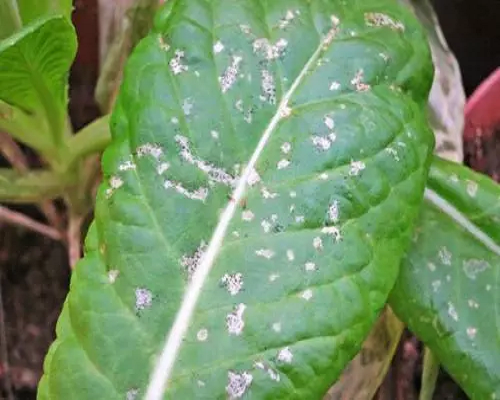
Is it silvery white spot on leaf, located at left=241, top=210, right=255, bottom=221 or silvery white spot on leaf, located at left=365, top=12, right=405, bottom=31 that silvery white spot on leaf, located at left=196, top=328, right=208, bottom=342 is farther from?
silvery white spot on leaf, located at left=365, top=12, right=405, bottom=31

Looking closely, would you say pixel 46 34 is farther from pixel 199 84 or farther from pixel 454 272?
pixel 454 272

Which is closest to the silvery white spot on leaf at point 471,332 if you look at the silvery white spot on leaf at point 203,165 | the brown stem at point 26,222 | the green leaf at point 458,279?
the green leaf at point 458,279

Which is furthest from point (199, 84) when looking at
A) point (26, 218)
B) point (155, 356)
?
point (26, 218)

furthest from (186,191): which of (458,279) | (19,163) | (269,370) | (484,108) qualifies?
(484,108)

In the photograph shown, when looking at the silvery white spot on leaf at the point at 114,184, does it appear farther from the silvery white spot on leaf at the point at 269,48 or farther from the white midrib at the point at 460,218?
the white midrib at the point at 460,218

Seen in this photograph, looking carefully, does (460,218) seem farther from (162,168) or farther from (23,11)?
(23,11)

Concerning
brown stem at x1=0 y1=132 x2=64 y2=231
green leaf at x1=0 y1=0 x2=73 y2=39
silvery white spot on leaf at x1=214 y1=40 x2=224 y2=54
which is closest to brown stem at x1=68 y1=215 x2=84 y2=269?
brown stem at x1=0 y1=132 x2=64 y2=231
